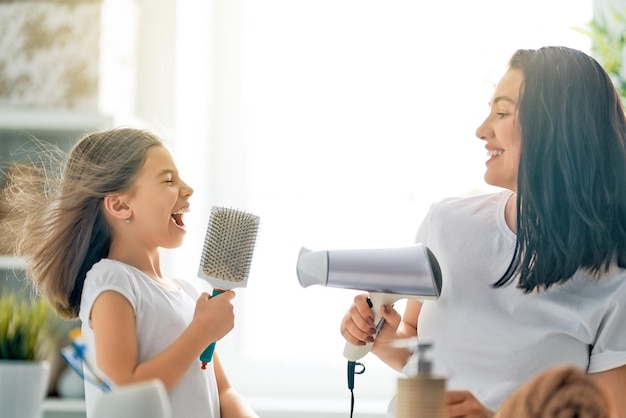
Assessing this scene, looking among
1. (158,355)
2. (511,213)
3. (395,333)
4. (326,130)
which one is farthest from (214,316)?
(326,130)

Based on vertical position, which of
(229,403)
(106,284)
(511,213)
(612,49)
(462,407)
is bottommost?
(229,403)

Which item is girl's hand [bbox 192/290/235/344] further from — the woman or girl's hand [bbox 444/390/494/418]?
girl's hand [bbox 444/390/494/418]

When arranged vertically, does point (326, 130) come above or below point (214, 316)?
above

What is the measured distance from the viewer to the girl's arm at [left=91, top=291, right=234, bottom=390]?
54.7 inches

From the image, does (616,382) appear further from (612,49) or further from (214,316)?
(612,49)

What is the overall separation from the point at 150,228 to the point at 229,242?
0.67ft

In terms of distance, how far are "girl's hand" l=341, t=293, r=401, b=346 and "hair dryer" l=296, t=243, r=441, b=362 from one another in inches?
5.2

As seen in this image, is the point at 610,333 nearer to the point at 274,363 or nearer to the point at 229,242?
the point at 229,242

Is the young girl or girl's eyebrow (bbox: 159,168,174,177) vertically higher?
girl's eyebrow (bbox: 159,168,174,177)

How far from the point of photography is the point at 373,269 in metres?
1.37

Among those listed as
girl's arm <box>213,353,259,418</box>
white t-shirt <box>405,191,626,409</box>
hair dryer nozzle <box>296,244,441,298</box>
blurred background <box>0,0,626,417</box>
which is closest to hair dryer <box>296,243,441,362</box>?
hair dryer nozzle <box>296,244,441,298</box>

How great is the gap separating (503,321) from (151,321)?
61 cm

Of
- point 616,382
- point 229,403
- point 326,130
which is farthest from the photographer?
point 326,130

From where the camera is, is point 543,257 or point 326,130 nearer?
point 543,257
